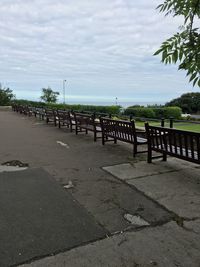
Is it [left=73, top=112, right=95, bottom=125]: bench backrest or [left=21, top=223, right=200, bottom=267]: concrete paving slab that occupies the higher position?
[left=73, top=112, right=95, bottom=125]: bench backrest

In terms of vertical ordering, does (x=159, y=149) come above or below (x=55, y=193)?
above

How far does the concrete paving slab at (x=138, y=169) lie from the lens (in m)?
5.95

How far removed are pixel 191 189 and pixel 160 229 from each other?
158 cm

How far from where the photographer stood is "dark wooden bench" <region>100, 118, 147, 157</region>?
25.0 feet

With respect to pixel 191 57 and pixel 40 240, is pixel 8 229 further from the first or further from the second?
pixel 191 57

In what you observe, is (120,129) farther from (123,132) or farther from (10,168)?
(10,168)

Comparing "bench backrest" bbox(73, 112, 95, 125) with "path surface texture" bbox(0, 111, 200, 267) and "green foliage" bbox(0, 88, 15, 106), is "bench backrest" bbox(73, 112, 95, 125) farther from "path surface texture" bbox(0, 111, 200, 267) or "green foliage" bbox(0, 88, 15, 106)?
"green foliage" bbox(0, 88, 15, 106)

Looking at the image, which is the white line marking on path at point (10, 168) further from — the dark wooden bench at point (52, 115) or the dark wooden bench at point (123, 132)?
the dark wooden bench at point (52, 115)

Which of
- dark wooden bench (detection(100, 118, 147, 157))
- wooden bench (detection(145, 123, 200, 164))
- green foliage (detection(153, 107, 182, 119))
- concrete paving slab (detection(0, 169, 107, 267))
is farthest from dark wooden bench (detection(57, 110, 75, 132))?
green foliage (detection(153, 107, 182, 119))

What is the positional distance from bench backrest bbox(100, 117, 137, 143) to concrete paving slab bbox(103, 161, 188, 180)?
1.10 metres

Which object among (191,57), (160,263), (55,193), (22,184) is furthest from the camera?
(22,184)

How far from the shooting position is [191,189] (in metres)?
5.00

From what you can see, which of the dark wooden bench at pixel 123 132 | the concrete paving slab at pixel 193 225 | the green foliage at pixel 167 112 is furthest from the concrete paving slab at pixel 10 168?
the green foliage at pixel 167 112

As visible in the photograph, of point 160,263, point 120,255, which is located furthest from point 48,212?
point 160,263
